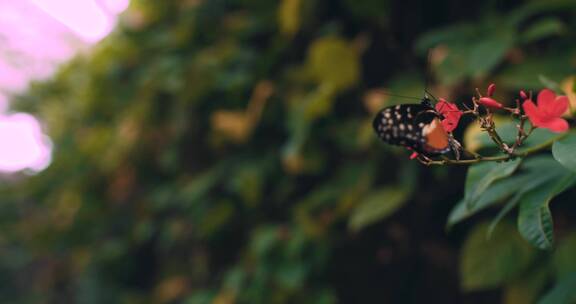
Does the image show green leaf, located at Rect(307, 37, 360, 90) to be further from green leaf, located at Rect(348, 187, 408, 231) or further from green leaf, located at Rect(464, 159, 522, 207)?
green leaf, located at Rect(464, 159, 522, 207)

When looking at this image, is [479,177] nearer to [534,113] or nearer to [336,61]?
[534,113]

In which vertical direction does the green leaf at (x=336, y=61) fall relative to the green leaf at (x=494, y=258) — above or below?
above

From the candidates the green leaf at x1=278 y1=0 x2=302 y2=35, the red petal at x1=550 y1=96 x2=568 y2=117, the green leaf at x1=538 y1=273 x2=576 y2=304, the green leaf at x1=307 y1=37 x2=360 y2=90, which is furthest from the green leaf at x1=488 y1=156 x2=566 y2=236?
the green leaf at x1=278 y1=0 x2=302 y2=35

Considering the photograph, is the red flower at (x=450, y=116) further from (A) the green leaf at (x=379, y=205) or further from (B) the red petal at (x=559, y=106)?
(A) the green leaf at (x=379, y=205)

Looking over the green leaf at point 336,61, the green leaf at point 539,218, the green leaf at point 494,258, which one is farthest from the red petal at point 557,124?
the green leaf at point 336,61

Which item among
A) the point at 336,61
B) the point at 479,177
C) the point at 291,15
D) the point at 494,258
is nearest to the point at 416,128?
the point at 479,177
